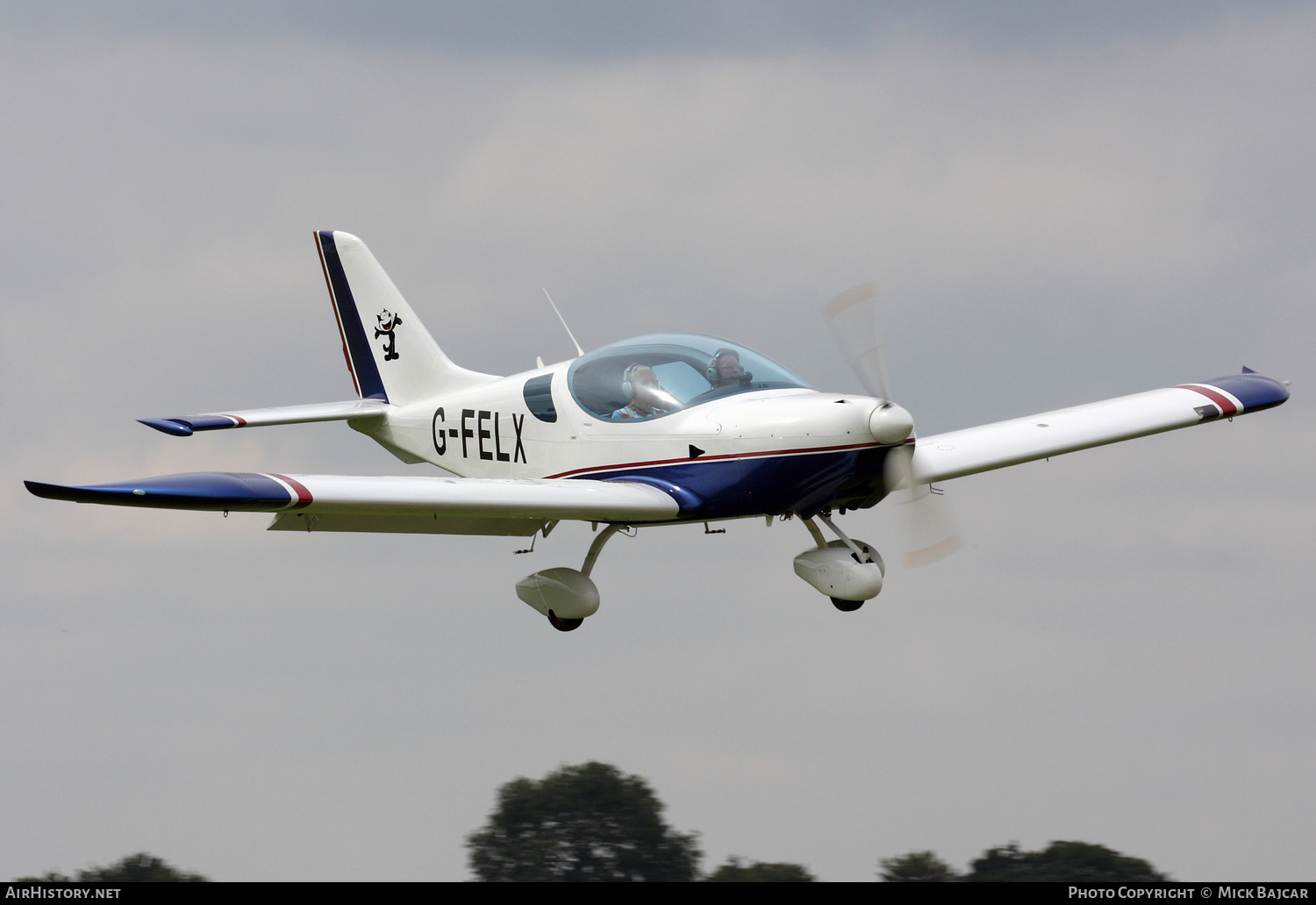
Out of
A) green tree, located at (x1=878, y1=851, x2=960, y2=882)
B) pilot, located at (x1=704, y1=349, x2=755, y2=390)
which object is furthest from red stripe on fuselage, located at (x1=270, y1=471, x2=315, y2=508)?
green tree, located at (x1=878, y1=851, x2=960, y2=882)

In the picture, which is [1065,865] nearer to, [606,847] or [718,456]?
[606,847]

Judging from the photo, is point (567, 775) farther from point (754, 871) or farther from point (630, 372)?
point (630, 372)

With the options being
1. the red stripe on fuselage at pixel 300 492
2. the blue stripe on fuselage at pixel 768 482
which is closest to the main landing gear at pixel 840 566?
the blue stripe on fuselage at pixel 768 482

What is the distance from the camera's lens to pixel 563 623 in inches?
617

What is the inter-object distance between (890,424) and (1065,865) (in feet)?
106

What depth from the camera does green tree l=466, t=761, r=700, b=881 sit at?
42.4 m

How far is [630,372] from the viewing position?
49.7 ft

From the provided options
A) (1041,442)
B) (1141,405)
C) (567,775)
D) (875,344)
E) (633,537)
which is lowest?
(633,537)

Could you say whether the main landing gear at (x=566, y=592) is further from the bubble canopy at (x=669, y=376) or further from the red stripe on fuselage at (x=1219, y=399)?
the red stripe on fuselage at (x=1219, y=399)

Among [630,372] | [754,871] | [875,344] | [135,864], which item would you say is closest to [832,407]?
[875,344]

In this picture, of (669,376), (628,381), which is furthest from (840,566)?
(628,381)

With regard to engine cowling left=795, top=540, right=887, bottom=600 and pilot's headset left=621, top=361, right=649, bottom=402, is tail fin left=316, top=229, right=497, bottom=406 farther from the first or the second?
engine cowling left=795, top=540, right=887, bottom=600
